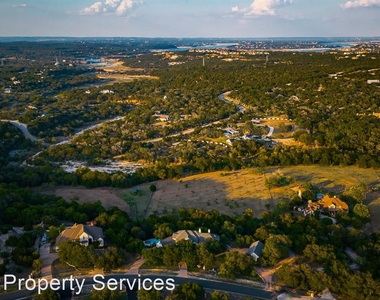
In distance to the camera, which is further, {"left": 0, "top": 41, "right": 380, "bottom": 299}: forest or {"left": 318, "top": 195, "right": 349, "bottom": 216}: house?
{"left": 318, "top": 195, "right": 349, "bottom": 216}: house

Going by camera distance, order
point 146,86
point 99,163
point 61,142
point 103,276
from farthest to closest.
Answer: point 146,86, point 61,142, point 99,163, point 103,276

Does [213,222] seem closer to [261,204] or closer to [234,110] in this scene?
[261,204]

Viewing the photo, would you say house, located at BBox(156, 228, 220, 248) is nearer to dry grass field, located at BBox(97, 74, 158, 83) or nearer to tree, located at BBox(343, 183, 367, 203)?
tree, located at BBox(343, 183, 367, 203)

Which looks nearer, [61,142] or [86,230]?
[86,230]

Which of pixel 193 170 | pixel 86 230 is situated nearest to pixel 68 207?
pixel 86 230

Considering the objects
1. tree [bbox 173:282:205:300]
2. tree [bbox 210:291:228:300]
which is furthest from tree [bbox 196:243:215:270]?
tree [bbox 210:291:228:300]

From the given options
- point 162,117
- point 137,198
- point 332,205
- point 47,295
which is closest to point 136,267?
point 47,295
